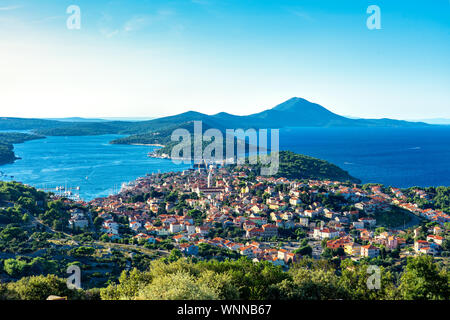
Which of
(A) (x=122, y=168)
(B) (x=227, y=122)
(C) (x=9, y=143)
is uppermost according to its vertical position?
(B) (x=227, y=122)

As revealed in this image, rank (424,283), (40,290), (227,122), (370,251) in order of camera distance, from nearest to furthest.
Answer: (424,283) < (40,290) < (370,251) < (227,122)

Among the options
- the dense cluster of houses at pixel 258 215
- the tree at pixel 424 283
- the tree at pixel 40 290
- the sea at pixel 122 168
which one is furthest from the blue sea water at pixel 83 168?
the tree at pixel 424 283

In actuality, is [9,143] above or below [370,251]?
above

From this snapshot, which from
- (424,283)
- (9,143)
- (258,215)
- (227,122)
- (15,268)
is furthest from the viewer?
(227,122)

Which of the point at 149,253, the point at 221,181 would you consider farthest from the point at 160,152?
→ the point at 149,253

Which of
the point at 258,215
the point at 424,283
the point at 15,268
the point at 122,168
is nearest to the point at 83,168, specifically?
the point at 122,168

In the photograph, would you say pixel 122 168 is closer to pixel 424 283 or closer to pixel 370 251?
pixel 370 251

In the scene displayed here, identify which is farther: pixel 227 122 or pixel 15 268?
pixel 227 122

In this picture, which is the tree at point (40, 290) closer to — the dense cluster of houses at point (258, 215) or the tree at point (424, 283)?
the tree at point (424, 283)
